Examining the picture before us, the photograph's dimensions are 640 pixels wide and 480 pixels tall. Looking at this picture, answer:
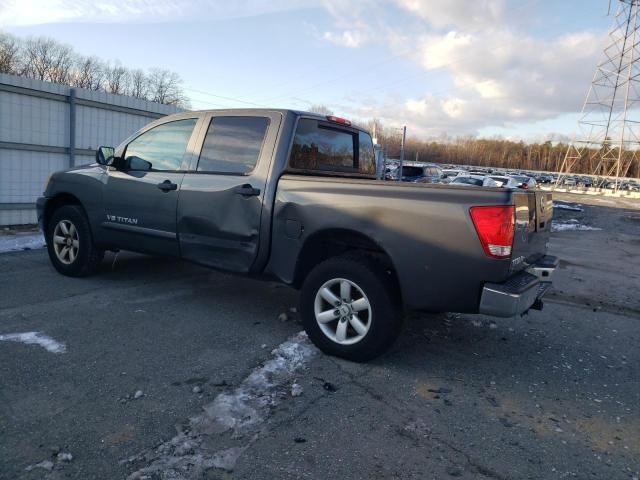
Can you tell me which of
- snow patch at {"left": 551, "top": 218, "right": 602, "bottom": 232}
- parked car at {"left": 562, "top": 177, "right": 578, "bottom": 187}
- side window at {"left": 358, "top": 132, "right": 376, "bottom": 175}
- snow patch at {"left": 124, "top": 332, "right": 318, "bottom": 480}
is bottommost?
snow patch at {"left": 124, "top": 332, "right": 318, "bottom": 480}

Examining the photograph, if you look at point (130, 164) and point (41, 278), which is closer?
point (130, 164)

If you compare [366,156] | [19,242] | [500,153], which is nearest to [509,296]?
[366,156]

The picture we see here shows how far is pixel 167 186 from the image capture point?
4.72 meters

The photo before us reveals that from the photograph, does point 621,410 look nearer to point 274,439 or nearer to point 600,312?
point 274,439

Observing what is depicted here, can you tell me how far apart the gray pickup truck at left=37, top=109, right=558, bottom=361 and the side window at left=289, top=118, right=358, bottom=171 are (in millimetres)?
17

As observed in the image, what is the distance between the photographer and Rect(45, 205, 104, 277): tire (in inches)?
214

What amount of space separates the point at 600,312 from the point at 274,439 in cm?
483

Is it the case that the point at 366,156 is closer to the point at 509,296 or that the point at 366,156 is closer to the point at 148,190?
the point at 148,190

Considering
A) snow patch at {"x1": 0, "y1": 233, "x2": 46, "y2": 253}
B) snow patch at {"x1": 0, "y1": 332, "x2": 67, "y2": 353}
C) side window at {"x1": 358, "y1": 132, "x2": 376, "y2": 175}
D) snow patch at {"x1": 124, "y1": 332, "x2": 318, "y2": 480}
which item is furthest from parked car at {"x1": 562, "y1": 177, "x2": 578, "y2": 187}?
snow patch at {"x1": 0, "y1": 332, "x2": 67, "y2": 353}

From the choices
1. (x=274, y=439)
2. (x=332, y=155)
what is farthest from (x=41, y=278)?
(x=274, y=439)

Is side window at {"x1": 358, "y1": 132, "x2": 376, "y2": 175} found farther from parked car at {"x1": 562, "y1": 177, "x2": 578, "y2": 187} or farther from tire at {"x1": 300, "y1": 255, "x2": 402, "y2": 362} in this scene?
parked car at {"x1": 562, "y1": 177, "x2": 578, "y2": 187}

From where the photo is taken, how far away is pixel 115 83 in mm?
80312

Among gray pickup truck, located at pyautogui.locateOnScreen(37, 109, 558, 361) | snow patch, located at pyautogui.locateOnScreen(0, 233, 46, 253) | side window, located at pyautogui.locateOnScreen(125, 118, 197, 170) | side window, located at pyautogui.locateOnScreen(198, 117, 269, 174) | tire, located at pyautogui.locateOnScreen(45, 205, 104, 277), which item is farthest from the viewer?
snow patch, located at pyautogui.locateOnScreen(0, 233, 46, 253)

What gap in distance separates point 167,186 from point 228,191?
2.55ft
